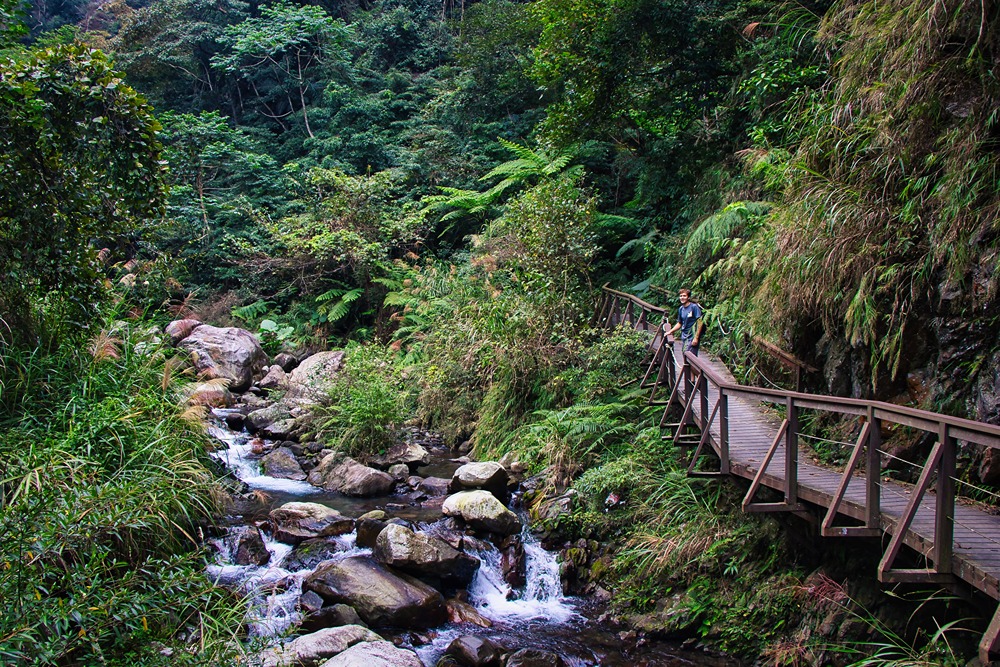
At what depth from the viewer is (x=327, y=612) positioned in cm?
621

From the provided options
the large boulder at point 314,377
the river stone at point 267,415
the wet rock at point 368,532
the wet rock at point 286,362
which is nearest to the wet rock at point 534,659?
the wet rock at point 368,532

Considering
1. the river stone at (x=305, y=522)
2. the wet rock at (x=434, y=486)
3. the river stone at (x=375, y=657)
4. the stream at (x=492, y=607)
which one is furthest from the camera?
the wet rock at (x=434, y=486)

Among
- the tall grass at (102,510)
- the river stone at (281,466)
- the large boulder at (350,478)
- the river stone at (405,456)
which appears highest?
the tall grass at (102,510)

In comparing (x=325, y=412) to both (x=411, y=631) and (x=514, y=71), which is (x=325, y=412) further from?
(x=514, y=71)

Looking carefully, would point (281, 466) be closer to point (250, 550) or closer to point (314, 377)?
point (314, 377)

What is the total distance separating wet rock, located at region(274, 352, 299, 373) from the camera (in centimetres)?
1705

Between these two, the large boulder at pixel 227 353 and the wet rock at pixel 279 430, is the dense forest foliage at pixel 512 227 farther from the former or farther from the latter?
the large boulder at pixel 227 353

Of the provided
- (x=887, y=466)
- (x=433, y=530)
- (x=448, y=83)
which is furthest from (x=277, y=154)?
(x=887, y=466)

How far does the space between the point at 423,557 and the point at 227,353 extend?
10.9 m

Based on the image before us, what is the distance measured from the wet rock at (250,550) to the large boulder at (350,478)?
2300 millimetres

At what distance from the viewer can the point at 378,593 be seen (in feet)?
21.2

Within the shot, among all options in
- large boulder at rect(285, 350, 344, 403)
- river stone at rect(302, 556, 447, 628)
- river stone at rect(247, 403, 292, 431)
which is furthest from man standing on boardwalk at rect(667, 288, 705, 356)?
river stone at rect(247, 403, 292, 431)

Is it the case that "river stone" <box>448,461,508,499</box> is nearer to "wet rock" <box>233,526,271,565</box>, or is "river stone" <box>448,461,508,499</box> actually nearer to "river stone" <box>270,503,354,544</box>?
"river stone" <box>270,503,354,544</box>

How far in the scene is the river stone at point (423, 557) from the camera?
6.99m
